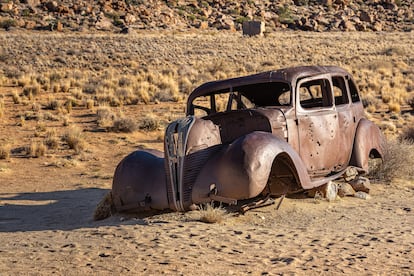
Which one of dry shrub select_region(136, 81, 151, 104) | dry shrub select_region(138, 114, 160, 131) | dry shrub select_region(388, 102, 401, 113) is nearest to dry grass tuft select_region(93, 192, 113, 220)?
dry shrub select_region(138, 114, 160, 131)

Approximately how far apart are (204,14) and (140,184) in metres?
66.6

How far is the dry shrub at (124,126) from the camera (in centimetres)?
1852

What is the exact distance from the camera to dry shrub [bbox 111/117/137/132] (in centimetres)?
1852

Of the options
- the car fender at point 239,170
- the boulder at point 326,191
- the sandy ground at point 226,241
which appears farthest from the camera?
the boulder at point 326,191

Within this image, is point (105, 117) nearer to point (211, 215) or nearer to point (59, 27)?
point (211, 215)

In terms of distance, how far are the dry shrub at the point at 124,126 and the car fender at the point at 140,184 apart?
9.60 meters

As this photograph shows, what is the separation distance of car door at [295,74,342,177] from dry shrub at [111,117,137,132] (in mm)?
9643

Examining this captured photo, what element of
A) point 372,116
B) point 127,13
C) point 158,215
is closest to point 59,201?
point 158,215

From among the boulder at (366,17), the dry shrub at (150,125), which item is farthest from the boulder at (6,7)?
the dry shrub at (150,125)

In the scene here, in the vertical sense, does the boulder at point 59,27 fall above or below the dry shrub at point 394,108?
above

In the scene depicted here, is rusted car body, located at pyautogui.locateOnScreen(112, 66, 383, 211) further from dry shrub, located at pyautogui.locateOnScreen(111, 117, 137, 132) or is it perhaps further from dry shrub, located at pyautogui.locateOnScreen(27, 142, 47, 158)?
dry shrub, located at pyautogui.locateOnScreen(111, 117, 137, 132)

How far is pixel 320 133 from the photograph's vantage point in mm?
9086

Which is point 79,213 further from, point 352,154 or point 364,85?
point 364,85

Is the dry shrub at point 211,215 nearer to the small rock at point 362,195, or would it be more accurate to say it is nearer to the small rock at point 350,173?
the small rock at point 350,173
